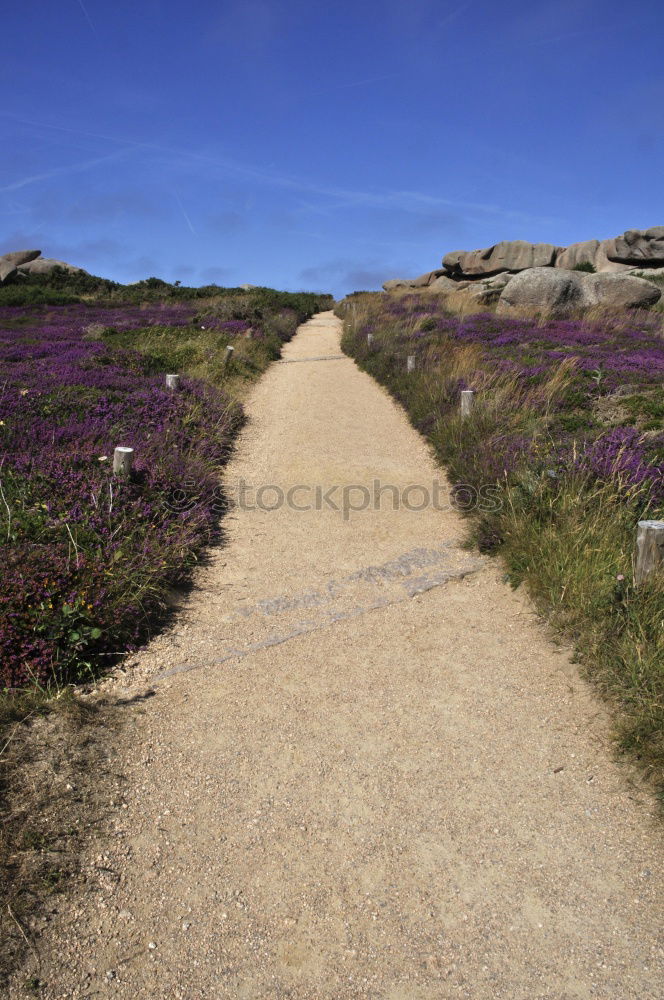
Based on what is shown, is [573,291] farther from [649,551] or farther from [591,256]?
Result: [649,551]

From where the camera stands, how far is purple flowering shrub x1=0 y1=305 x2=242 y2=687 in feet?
16.1

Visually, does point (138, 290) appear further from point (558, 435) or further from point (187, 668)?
point (187, 668)

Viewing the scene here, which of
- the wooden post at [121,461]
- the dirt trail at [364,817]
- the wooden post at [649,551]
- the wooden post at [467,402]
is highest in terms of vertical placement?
the wooden post at [467,402]

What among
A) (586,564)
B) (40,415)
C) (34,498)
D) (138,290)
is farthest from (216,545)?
(138,290)

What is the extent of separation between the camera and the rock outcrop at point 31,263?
45.2 metres

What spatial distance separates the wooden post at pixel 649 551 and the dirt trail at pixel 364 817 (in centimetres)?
99

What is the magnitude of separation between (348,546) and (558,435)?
4010 millimetres

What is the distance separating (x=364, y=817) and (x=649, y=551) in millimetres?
3283

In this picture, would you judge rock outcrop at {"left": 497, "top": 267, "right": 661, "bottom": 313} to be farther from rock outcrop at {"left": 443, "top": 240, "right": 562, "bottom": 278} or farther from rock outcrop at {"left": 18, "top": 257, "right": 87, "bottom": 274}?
rock outcrop at {"left": 18, "top": 257, "right": 87, "bottom": 274}

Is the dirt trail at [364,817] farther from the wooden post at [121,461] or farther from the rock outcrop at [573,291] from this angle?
the rock outcrop at [573,291]

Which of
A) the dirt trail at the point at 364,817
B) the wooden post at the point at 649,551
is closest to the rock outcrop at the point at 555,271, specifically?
the wooden post at the point at 649,551

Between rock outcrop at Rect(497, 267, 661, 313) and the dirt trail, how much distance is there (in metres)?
24.9

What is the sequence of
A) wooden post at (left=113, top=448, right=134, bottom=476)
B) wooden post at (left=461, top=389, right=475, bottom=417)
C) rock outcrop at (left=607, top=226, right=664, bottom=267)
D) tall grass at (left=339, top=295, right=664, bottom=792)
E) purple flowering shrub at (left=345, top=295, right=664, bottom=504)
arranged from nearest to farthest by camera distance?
tall grass at (left=339, top=295, right=664, bottom=792) → wooden post at (left=113, top=448, right=134, bottom=476) → purple flowering shrub at (left=345, top=295, right=664, bottom=504) → wooden post at (left=461, top=389, right=475, bottom=417) → rock outcrop at (left=607, top=226, right=664, bottom=267)

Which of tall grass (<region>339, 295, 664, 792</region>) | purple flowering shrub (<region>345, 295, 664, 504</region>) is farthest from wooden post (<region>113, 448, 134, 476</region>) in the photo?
purple flowering shrub (<region>345, 295, 664, 504</region>)
